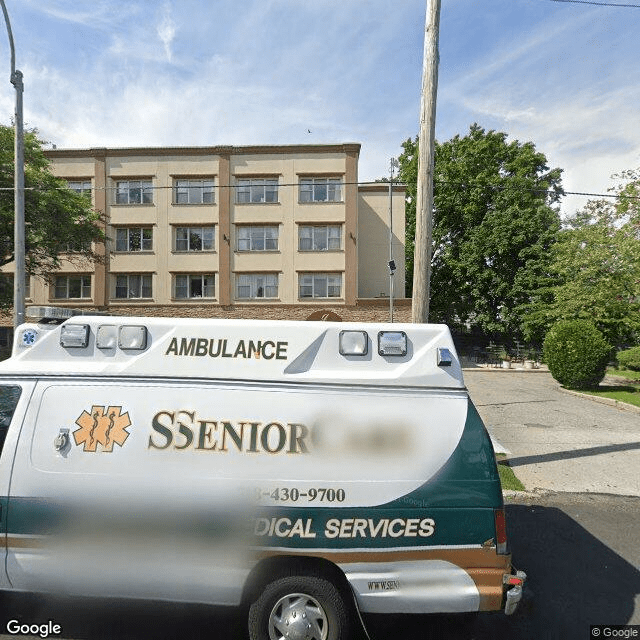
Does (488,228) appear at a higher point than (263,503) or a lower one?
higher

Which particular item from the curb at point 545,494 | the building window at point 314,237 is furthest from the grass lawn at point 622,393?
the building window at point 314,237

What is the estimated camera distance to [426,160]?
6.62 m

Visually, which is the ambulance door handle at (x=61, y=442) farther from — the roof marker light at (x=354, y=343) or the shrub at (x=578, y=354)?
the shrub at (x=578, y=354)

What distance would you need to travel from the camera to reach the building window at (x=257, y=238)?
2797 centimetres

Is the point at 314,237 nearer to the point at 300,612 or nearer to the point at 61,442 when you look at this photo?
the point at 61,442

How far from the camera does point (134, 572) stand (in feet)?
8.48

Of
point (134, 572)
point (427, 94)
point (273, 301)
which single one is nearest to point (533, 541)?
point (134, 572)

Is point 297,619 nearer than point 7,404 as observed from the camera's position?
Yes

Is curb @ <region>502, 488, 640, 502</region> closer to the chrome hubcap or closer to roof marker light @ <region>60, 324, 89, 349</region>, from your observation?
the chrome hubcap

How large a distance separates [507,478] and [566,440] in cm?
316

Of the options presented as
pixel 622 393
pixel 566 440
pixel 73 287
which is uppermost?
pixel 73 287

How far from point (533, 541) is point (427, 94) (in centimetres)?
621

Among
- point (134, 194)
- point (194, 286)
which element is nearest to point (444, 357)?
point (194, 286)

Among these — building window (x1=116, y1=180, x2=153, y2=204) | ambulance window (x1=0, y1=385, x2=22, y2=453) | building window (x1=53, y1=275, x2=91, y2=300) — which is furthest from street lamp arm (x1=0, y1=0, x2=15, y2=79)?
building window (x1=53, y1=275, x2=91, y2=300)
